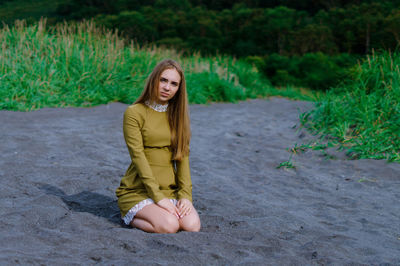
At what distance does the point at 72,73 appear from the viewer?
8.30 meters

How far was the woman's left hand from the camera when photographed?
112 inches

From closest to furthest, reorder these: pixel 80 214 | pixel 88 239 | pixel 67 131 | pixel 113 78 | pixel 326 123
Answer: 1. pixel 88 239
2. pixel 80 214
3. pixel 67 131
4. pixel 326 123
5. pixel 113 78

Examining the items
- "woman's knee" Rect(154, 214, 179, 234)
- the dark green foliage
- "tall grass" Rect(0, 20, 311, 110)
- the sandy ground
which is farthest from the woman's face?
the dark green foliage

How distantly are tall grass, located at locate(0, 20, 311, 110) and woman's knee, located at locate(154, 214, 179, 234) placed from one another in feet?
16.0

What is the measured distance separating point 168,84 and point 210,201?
1254 mm

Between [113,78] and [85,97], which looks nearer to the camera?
[85,97]

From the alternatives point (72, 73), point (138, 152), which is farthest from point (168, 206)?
point (72, 73)

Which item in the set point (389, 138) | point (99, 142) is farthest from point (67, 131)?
point (389, 138)

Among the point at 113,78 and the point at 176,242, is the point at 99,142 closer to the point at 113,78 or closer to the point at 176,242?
the point at 176,242

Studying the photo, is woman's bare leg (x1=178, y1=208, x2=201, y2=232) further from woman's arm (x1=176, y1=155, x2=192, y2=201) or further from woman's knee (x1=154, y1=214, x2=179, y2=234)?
woman's arm (x1=176, y1=155, x2=192, y2=201)

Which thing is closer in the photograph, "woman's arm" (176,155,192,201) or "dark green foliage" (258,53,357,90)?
"woman's arm" (176,155,192,201)

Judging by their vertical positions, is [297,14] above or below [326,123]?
above

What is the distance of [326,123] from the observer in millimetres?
6238

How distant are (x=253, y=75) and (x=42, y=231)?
10.3 meters
